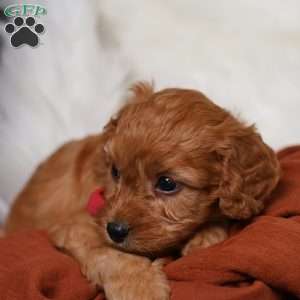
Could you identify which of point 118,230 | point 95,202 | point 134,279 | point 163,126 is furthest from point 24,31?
point 134,279

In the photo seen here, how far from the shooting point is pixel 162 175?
7.49 ft

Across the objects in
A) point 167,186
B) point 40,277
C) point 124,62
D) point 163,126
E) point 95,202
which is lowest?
point 40,277

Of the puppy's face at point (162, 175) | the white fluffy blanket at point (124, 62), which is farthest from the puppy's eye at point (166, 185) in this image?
the white fluffy blanket at point (124, 62)

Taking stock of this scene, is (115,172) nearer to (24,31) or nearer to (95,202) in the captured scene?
(95,202)

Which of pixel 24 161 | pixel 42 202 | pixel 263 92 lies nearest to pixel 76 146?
pixel 42 202

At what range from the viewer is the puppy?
2244mm

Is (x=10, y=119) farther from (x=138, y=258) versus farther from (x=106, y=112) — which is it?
(x=138, y=258)

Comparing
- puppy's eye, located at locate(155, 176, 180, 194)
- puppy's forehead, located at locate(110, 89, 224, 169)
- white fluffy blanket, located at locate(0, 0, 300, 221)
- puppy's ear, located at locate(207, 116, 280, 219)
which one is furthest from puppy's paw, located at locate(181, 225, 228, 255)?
white fluffy blanket, located at locate(0, 0, 300, 221)

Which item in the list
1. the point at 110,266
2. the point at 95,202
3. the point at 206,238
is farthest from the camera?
the point at 95,202

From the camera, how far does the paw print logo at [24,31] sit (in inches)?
139

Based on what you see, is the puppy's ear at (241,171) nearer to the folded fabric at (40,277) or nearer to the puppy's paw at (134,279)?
the puppy's paw at (134,279)

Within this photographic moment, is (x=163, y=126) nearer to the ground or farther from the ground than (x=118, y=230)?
farther from the ground

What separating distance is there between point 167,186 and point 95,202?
1.40ft

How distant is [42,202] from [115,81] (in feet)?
3.29
